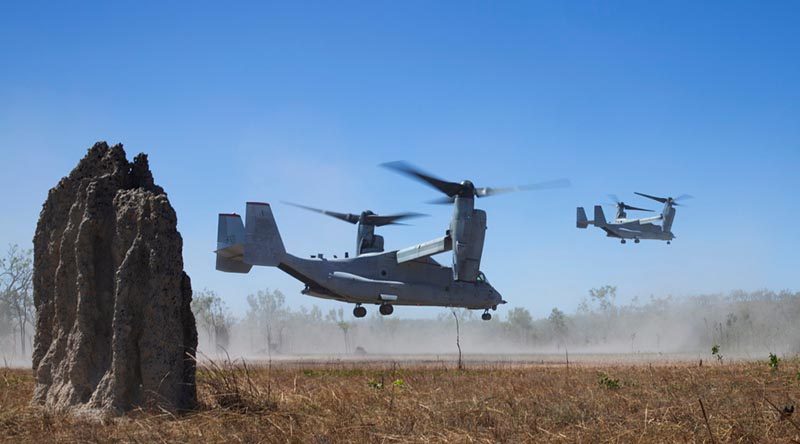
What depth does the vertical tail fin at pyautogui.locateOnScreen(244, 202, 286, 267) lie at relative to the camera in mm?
33594

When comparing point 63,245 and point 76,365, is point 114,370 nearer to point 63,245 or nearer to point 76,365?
point 76,365

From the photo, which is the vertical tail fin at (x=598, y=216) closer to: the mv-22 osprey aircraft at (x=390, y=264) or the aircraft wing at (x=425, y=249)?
the mv-22 osprey aircraft at (x=390, y=264)

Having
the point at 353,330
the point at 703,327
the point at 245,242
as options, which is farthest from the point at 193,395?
the point at 353,330

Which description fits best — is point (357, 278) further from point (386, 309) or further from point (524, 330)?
point (524, 330)

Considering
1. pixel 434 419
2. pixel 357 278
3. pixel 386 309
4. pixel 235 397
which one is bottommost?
pixel 434 419

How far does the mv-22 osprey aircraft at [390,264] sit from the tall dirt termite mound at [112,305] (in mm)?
22842

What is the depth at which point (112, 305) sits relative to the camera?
8.91m

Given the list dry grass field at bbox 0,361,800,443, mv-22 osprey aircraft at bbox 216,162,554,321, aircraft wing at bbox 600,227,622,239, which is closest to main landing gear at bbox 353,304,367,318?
mv-22 osprey aircraft at bbox 216,162,554,321

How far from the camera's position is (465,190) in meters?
33.5

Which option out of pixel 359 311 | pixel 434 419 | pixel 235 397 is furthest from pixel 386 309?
pixel 434 419

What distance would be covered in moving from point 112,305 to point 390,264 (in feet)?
96.2

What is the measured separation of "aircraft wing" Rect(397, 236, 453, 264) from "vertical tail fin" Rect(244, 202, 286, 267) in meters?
7.01

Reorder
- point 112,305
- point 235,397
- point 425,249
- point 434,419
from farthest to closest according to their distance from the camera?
point 425,249, point 112,305, point 235,397, point 434,419

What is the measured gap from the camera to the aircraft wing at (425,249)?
116ft
